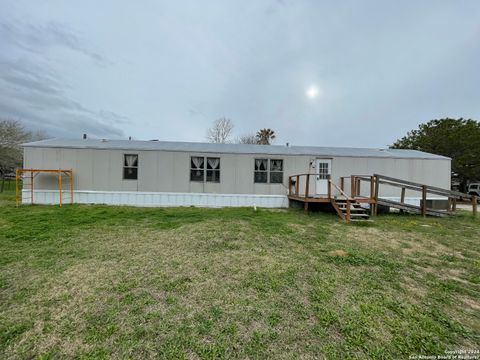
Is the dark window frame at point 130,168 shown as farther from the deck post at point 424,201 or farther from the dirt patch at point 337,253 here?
the deck post at point 424,201

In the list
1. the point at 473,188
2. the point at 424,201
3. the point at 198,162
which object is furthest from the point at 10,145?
the point at 473,188

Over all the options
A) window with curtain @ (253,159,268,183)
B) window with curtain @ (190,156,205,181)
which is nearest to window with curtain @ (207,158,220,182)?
window with curtain @ (190,156,205,181)

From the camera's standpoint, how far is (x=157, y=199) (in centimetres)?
1045

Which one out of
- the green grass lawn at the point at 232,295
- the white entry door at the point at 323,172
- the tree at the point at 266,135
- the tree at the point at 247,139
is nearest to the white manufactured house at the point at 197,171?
the white entry door at the point at 323,172

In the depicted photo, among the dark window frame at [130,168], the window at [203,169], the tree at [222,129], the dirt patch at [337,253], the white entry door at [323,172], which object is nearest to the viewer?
the dirt patch at [337,253]

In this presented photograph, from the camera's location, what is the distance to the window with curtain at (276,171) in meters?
10.8

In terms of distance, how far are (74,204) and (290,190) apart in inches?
376

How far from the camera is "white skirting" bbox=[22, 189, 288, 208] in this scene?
10062mm

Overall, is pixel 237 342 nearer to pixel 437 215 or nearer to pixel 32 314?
pixel 32 314

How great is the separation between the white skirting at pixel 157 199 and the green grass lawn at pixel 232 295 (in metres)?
4.62

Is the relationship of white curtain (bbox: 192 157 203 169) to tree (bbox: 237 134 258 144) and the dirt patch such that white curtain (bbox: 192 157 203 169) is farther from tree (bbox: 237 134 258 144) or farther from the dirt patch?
tree (bbox: 237 134 258 144)

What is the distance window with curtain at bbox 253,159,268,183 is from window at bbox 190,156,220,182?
5.80 feet

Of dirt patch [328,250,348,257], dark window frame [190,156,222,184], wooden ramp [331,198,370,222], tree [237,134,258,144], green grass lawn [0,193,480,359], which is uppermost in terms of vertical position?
tree [237,134,258,144]

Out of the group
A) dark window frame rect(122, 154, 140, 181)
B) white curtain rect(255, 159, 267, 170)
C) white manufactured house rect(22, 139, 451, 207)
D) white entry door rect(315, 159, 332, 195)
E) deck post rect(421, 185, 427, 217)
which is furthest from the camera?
white entry door rect(315, 159, 332, 195)
